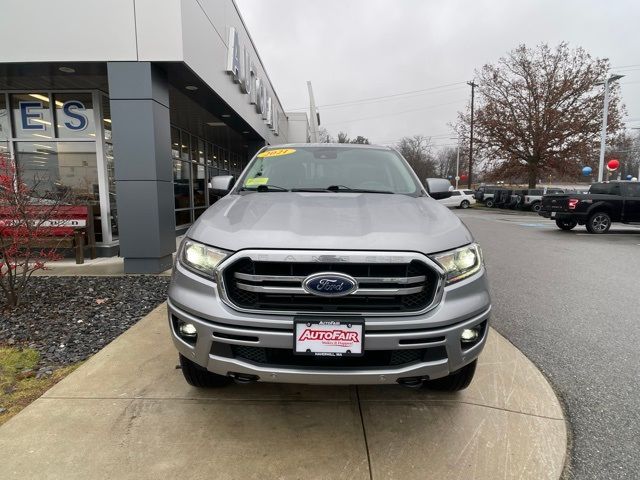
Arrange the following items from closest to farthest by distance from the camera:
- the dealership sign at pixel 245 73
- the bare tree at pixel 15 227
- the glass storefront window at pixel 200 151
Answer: the bare tree at pixel 15 227 < the dealership sign at pixel 245 73 < the glass storefront window at pixel 200 151

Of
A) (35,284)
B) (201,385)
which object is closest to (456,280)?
(201,385)

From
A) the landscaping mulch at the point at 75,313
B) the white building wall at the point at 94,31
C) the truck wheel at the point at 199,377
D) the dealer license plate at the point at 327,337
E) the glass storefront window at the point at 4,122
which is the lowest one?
the landscaping mulch at the point at 75,313

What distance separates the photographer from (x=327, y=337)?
1.97 meters

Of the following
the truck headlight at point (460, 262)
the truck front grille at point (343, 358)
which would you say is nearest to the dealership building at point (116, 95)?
the truck front grille at point (343, 358)

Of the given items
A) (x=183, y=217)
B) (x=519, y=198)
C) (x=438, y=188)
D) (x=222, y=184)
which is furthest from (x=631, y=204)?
(x=519, y=198)

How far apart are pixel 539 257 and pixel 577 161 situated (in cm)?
2585

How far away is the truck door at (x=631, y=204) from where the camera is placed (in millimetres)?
Answer: 12836

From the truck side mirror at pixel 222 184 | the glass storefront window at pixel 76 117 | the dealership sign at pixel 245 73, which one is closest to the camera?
the truck side mirror at pixel 222 184

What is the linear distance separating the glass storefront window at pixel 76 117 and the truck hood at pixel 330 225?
6.47 m

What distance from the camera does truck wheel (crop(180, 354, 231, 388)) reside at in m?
2.56

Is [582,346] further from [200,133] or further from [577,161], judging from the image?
[577,161]

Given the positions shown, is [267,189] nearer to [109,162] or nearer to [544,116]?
[109,162]

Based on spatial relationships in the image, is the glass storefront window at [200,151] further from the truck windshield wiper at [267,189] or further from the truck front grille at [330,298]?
the truck front grille at [330,298]

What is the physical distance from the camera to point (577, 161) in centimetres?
2938
